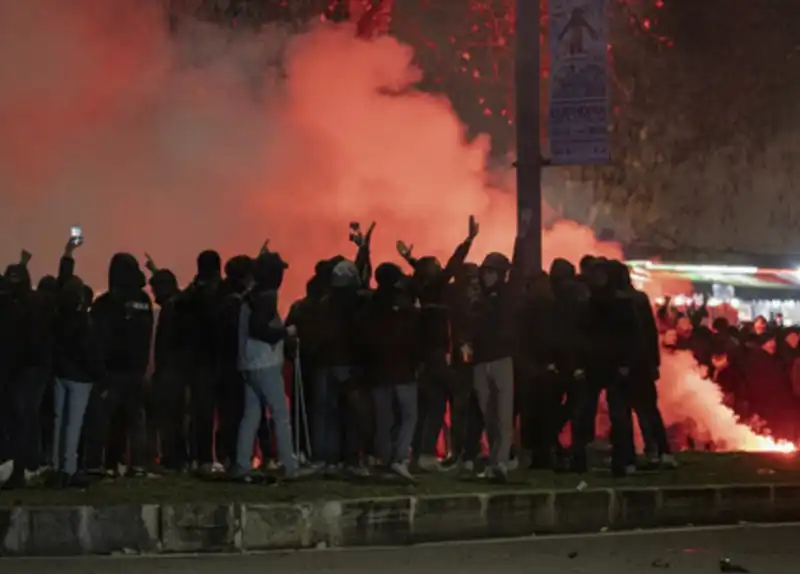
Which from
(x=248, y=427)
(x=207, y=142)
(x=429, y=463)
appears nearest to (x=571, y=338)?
(x=429, y=463)

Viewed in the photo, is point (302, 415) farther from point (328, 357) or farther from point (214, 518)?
point (214, 518)

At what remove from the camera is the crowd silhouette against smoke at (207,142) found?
19.0 meters

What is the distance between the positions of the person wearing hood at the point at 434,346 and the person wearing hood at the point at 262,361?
119 cm

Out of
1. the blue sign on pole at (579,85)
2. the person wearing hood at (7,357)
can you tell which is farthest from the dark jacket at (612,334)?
the person wearing hood at (7,357)

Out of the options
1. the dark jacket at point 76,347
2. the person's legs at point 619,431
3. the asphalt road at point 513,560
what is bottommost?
the asphalt road at point 513,560

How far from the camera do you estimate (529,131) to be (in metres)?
11.4

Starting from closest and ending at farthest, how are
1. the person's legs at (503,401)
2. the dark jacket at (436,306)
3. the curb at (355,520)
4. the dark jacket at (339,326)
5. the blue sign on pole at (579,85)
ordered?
1. the curb at (355,520)
2. the person's legs at (503,401)
3. the dark jacket at (339,326)
4. the dark jacket at (436,306)
5. the blue sign on pole at (579,85)

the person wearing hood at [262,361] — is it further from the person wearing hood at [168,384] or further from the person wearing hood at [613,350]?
the person wearing hood at [613,350]

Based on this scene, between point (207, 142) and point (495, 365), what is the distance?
1082cm

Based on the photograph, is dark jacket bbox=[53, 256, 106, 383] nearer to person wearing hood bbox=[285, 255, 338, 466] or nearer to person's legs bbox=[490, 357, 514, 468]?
person wearing hood bbox=[285, 255, 338, 466]

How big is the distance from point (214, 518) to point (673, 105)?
67.7ft

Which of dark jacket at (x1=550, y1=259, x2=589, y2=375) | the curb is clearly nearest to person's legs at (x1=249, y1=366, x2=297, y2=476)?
the curb

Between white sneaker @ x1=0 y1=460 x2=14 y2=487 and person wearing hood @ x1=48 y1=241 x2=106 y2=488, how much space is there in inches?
11.9

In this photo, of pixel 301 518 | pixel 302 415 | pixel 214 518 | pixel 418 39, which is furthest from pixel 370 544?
pixel 418 39
